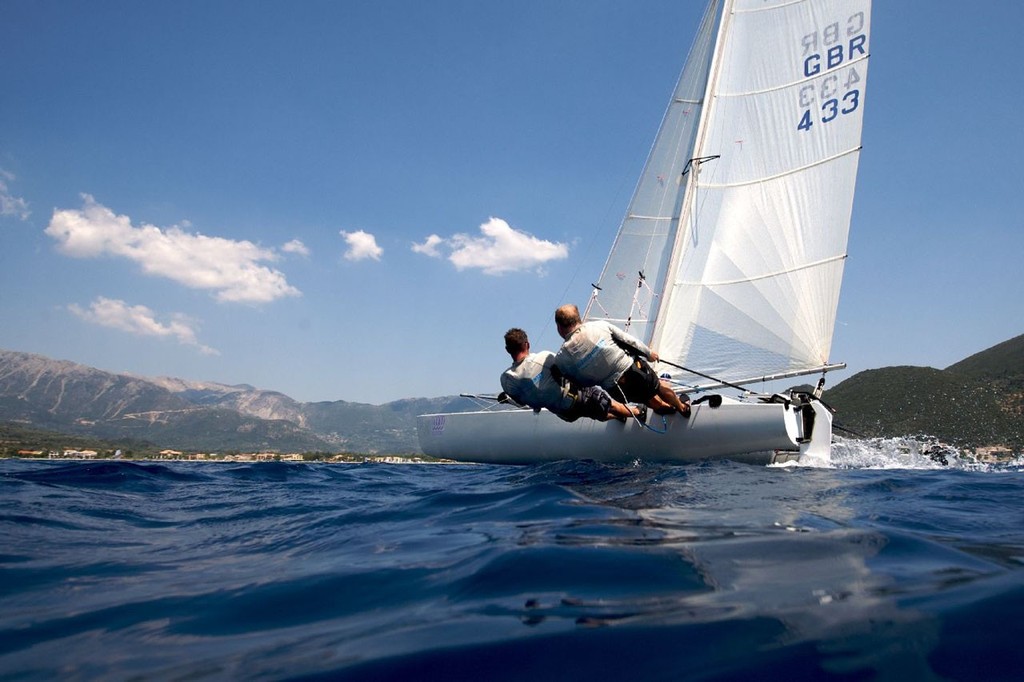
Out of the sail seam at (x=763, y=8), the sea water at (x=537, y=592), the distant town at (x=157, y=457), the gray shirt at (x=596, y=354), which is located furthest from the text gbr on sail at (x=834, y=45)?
the distant town at (x=157, y=457)

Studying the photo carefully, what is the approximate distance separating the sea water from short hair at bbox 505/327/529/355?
11.6 feet

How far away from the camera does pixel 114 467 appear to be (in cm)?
932

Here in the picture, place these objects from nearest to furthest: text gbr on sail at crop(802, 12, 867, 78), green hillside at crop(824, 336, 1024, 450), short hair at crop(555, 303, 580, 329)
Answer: short hair at crop(555, 303, 580, 329)
text gbr on sail at crop(802, 12, 867, 78)
green hillside at crop(824, 336, 1024, 450)

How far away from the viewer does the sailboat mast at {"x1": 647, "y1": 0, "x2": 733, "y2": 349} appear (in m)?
13.0

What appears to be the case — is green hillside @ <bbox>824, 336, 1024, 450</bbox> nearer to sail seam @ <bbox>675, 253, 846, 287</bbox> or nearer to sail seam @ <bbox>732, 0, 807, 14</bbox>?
sail seam @ <bbox>675, 253, 846, 287</bbox>

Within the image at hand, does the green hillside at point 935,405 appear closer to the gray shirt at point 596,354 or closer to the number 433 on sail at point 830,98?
the number 433 on sail at point 830,98

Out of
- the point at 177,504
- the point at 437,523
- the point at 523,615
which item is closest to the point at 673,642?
the point at 523,615

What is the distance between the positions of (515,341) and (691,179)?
23.9 feet

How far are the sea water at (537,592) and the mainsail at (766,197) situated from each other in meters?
8.04

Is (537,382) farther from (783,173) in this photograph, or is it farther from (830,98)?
(830,98)

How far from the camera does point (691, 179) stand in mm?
13484

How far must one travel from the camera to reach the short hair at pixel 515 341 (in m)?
8.40

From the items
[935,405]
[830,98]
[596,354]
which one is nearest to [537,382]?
[596,354]

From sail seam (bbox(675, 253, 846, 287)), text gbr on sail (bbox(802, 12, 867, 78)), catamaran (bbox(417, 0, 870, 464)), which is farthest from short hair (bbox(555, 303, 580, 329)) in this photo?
text gbr on sail (bbox(802, 12, 867, 78))
